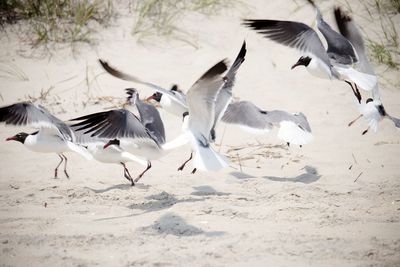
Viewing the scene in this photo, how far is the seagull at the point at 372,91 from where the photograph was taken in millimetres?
6480

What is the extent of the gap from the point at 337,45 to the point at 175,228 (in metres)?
3.51

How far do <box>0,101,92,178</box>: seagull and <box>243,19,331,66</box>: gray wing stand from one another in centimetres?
225

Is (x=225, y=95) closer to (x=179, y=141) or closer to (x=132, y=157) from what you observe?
(x=179, y=141)

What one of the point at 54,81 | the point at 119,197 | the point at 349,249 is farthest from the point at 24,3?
the point at 349,249

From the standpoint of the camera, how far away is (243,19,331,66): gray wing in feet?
22.3

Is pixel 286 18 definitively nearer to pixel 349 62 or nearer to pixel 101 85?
pixel 349 62

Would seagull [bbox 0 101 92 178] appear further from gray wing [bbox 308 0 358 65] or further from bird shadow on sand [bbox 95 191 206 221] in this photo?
gray wing [bbox 308 0 358 65]

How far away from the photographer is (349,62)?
7.10m

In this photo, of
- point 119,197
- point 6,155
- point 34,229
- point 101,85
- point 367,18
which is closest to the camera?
point 34,229

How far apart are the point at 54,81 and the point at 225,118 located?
2.62m

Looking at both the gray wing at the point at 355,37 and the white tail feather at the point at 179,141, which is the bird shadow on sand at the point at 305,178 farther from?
the gray wing at the point at 355,37

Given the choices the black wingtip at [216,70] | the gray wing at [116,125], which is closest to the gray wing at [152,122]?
the gray wing at [116,125]

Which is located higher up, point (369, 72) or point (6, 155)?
point (369, 72)

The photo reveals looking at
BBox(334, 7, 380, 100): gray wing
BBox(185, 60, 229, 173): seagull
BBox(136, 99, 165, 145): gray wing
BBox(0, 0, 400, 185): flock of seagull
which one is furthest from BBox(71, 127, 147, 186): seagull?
BBox(334, 7, 380, 100): gray wing
